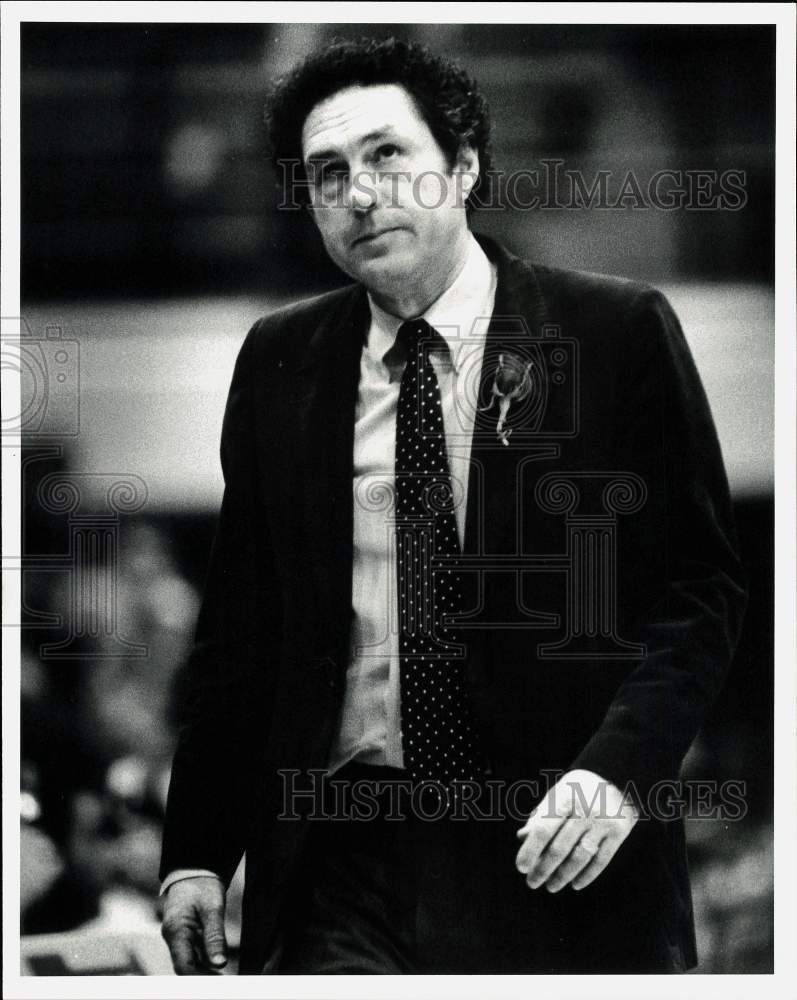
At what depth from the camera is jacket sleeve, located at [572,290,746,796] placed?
3181 mm

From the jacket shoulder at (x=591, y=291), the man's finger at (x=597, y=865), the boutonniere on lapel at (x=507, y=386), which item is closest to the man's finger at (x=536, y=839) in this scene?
the man's finger at (x=597, y=865)

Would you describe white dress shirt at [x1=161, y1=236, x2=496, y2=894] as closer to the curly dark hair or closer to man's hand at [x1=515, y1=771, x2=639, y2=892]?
the curly dark hair

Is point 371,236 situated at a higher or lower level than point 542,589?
higher

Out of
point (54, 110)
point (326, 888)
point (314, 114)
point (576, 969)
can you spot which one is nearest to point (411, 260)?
point (314, 114)

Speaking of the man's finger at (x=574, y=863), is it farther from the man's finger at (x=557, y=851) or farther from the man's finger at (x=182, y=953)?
the man's finger at (x=182, y=953)

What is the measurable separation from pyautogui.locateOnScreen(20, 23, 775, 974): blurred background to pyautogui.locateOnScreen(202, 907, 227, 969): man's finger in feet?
0.30

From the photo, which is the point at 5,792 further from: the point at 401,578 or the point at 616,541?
the point at 616,541

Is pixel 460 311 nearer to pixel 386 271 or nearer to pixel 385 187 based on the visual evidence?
pixel 386 271

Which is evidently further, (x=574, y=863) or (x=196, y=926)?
(x=196, y=926)

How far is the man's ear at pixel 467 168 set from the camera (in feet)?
10.6

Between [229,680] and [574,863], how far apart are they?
3.20ft

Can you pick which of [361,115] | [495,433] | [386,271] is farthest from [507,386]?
[361,115]

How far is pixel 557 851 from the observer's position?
3178 millimetres

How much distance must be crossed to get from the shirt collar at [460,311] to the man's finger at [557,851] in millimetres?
1164
